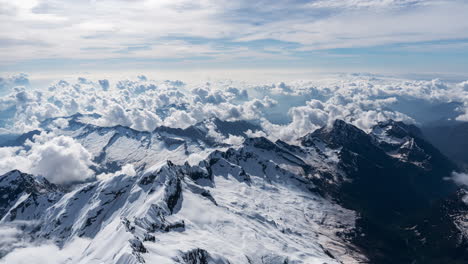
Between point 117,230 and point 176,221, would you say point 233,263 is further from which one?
point 117,230

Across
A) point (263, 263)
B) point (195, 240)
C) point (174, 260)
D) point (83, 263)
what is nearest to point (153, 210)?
point (195, 240)

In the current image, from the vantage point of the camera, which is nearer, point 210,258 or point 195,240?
point 210,258

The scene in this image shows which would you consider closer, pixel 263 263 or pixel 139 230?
pixel 139 230

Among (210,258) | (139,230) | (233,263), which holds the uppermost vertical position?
(139,230)

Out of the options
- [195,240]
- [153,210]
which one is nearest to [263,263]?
[195,240]

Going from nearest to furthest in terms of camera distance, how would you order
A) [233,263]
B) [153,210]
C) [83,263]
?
1. [83,263]
2. [233,263]
3. [153,210]

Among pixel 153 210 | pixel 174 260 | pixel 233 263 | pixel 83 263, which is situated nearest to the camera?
pixel 174 260

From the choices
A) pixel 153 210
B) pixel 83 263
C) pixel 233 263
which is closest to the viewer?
pixel 83 263

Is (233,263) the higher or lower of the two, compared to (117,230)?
lower

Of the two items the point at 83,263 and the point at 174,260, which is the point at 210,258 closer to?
the point at 174,260
